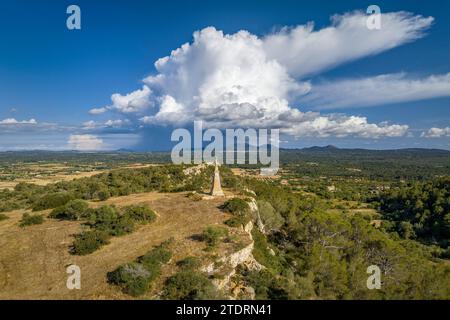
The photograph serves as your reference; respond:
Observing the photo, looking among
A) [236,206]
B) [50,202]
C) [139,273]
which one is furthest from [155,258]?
[50,202]

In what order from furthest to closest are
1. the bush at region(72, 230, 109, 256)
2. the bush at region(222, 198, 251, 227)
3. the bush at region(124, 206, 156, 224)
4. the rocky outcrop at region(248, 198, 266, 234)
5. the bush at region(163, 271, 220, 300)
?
the rocky outcrop at region(248, 198, 266, 234) → the bush at region(124, 206, 156, 224) → the bush at region(222, 198, 251, 227) → the bush at region(72, 230, 109, 256) → the bush at region(163, 271, 220, 300)

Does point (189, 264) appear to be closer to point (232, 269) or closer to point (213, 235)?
point (232, 269)

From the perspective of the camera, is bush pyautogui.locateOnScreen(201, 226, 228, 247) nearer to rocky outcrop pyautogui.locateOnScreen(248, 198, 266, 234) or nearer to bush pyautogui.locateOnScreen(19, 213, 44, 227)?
rocky outcrop pyautogui.locateOnScreen(248, 198, 266, 234)

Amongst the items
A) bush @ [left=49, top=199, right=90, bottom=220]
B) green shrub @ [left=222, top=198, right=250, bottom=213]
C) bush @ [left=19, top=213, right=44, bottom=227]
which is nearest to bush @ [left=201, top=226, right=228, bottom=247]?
green shrub @ [left=222, top=198, right=250, bottom=213]

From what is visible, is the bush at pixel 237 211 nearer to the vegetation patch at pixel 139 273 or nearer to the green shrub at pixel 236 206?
the green shrub at pixel 236 206

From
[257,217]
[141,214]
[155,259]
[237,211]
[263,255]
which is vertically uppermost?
[237,211]

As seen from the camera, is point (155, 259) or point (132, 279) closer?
point (132, 279)
